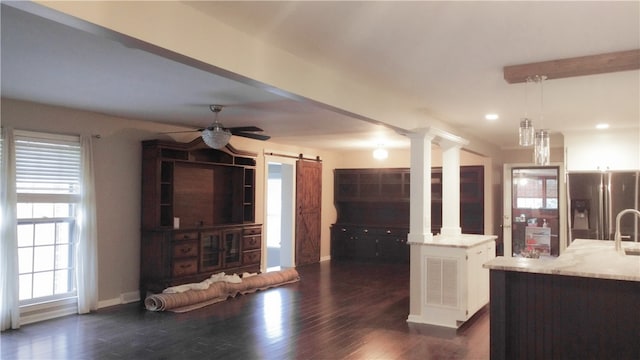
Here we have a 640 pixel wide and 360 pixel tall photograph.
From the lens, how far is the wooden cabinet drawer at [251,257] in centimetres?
724

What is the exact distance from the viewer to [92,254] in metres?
5.54

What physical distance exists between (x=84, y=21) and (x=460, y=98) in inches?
140

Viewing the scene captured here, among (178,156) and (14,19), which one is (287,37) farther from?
(178,156)

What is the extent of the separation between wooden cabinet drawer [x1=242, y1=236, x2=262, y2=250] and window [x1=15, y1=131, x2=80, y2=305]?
95.8 inches

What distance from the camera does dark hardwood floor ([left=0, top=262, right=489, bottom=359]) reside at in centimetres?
407

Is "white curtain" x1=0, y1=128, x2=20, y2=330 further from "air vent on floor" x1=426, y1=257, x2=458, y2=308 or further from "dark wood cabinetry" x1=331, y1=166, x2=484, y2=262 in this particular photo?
"dark wood cabinetry" x1=331, y1=166, x2=484, y2=262

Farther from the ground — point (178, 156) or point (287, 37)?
point (287, 37)

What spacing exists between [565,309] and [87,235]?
4.88 m

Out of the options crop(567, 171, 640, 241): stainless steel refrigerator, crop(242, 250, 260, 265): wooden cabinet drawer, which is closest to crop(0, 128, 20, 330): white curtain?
crop(242, 250, 260, 265): wooden cabinet drawer

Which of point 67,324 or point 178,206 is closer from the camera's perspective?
point 67,324

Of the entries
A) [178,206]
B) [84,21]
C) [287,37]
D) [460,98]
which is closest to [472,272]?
[460,98]

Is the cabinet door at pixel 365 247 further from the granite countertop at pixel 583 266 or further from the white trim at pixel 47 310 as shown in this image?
the granite countertop at pixel 583 266

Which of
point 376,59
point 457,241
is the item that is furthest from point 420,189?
point 376,59

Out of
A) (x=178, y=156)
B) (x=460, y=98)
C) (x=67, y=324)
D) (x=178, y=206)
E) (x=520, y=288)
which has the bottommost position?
(x=67, y=324)
